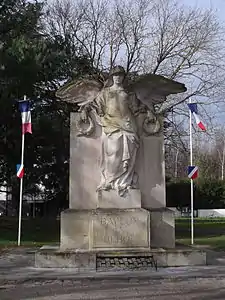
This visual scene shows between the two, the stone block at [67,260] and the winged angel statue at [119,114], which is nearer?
the stone block at [67,260]

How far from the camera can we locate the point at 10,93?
2264 centimetres

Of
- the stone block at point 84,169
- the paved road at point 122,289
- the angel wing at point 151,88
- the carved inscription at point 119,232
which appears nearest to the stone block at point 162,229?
the carved inscription at point 119,232

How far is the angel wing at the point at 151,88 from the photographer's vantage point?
14.8 meters

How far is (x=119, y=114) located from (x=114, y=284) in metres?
4.97

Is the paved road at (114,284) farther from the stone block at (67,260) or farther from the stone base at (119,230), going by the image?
the stone base at (119,230)

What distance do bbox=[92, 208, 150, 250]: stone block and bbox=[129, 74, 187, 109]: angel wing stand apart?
3425 millimetres

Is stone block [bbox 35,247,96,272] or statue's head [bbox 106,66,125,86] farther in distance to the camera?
statue's head [bbox 106,66,125,86]

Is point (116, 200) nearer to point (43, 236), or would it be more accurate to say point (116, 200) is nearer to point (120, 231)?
point (120, 231)

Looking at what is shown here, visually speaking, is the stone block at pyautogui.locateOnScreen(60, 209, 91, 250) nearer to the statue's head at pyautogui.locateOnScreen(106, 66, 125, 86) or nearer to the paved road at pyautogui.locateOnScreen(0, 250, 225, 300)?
the paved road at pyautogui.locateOnScreen(0, 250, 225, 300)

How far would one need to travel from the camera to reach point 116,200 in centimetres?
1378

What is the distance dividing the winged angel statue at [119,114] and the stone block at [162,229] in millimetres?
1012

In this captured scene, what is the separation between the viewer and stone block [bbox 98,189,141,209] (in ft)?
45.2

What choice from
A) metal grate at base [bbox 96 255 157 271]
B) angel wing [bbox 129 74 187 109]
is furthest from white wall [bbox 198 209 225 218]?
metal grate at base [bbox 96 255 157 271]

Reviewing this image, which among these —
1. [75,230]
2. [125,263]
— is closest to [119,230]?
[125,263]
